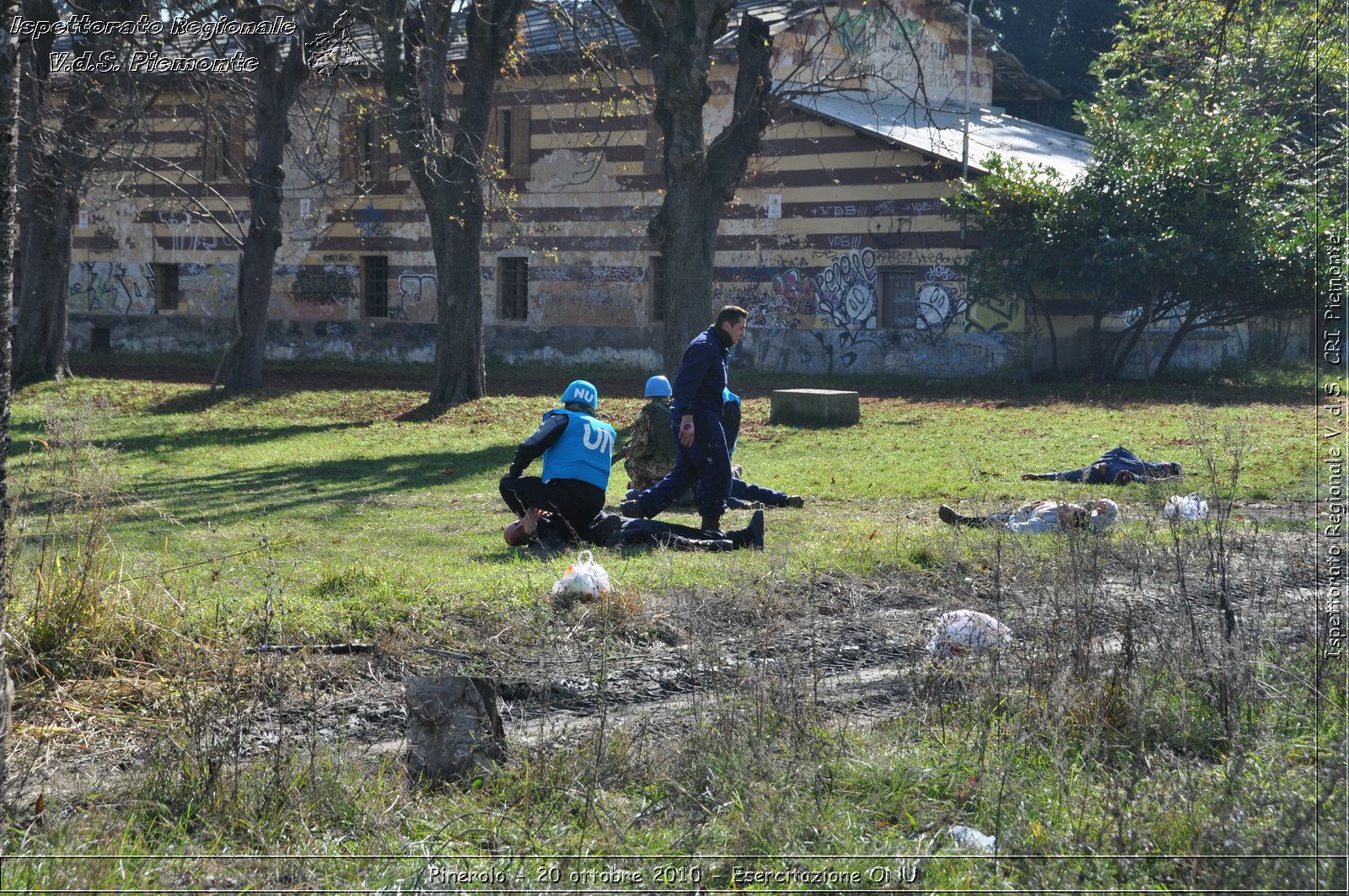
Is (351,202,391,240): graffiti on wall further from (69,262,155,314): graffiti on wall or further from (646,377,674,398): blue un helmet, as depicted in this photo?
(646,377,674,398): blue un helmet

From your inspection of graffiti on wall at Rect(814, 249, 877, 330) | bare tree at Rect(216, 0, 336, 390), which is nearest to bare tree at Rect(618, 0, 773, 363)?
bare tree at Rect(216, 0, 336, 390)

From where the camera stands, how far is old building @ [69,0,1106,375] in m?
27.9

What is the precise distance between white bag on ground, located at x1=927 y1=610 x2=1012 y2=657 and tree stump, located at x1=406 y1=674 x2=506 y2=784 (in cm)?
232

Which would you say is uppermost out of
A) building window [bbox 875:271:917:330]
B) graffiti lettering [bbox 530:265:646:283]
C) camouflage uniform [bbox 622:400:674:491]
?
graffiti lettering [bbox 530:265:646:283]

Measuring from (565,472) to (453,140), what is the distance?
480 inches

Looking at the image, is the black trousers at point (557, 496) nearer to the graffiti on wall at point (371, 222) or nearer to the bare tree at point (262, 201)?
the bare tree at point (262, 201)

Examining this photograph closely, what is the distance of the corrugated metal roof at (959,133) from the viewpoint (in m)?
27.4

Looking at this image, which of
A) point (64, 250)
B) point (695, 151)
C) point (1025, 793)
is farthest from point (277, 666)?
point (64, 250)

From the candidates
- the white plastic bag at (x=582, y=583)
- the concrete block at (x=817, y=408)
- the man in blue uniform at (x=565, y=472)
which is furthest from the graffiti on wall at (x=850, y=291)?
the white plastic bag at (x=582, y=583)

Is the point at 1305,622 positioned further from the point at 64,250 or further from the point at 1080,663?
the point at 64,250

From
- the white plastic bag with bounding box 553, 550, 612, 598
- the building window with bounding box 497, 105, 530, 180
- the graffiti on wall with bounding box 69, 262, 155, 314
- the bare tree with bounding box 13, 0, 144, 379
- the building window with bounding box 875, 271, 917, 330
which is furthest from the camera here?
the graffiti on wall with bounding box 69, 262, 155, 314

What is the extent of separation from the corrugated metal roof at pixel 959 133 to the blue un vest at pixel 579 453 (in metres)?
17.2

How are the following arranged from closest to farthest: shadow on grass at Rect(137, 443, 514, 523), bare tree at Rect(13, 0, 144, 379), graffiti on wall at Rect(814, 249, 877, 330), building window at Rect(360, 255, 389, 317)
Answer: shadow on grass at Rect(137, 443, 514, 523)
bare tree at Rect(13, 0, 144, 379)
graffiti on wall at Rect(814, 249, 877, 330)
building window at Rect(360, 255, 389, 317)

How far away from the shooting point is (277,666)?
18.3ft
